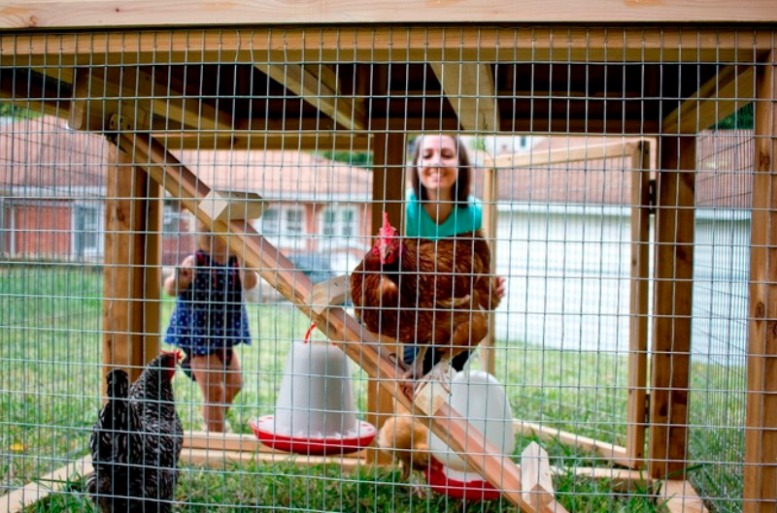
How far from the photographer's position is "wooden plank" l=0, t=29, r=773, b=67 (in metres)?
2.14

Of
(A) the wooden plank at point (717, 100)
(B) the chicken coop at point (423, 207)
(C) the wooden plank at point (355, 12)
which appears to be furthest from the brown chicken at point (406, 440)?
(C) the wooden plank at point (355, 12)

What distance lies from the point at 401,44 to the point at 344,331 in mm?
1041

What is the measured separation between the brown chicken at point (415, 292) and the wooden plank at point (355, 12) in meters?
0.78

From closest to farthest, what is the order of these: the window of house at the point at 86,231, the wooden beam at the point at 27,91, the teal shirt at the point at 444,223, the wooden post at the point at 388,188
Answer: the window of house at the point at 86,231
the wooden beam at the point at 27,91
the teal shirt at the point at 444,223
the wooden post at the point at 388,188

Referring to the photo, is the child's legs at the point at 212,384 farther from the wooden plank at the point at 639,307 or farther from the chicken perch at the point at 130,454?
the wooden plank at the point at 639,307

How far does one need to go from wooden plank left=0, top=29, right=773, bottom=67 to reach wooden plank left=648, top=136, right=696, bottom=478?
153 centimetres

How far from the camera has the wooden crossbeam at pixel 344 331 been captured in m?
2.48

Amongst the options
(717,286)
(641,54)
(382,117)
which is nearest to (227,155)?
(382,117)

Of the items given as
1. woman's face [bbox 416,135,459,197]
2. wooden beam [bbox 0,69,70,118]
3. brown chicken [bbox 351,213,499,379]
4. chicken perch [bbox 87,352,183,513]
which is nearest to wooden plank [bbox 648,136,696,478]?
woman's face [bbox 416,135,459,197]

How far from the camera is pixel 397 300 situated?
8.61 feet

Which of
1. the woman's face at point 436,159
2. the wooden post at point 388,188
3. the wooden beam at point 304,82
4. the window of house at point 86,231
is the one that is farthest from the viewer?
the wooden post at point 388,188

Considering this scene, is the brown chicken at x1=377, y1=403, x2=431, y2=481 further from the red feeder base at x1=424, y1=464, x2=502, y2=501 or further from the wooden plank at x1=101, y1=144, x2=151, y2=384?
the wooden plank at x1=101, y1=144, x2=151, y2=384

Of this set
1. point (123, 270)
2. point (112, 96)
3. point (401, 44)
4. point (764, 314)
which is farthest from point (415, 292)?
point (123, 270)

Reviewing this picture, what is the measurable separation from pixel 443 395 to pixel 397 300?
387 millimetres
